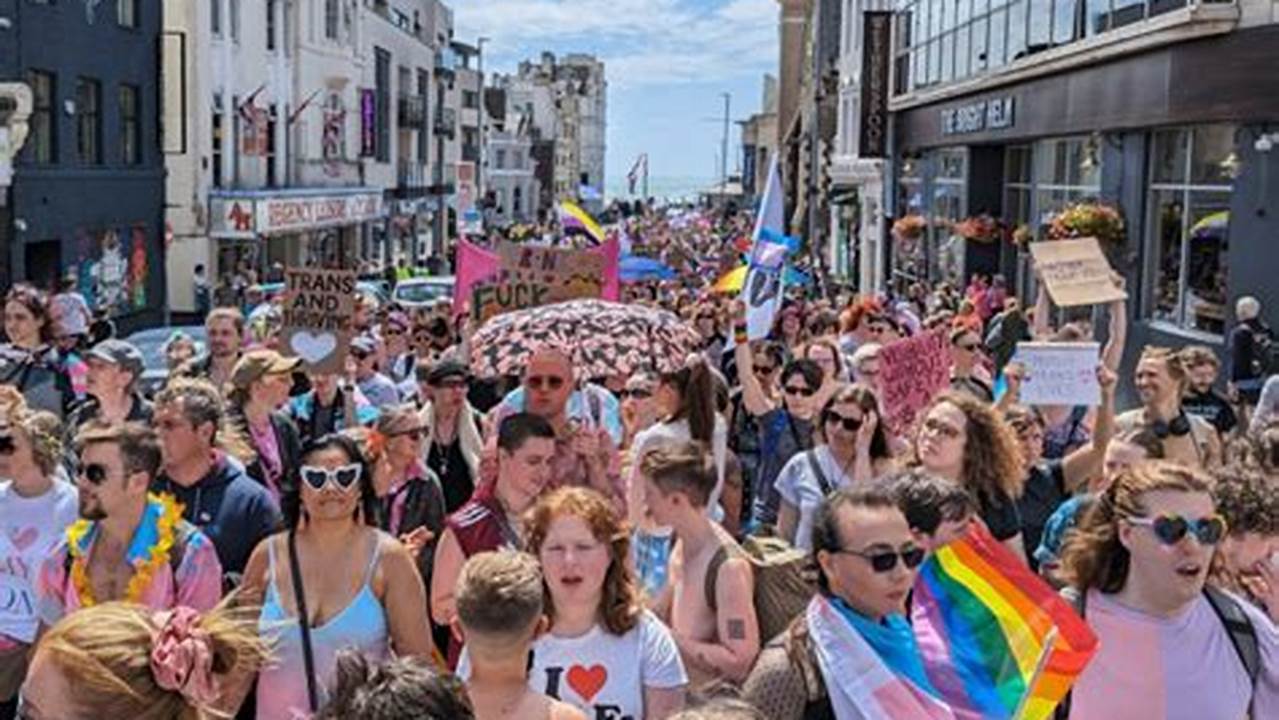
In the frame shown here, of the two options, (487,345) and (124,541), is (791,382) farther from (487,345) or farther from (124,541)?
(124,541)

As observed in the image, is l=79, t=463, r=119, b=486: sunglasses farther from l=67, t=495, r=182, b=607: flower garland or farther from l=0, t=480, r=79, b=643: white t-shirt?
l=0, t=480, r=79, b=643: white t-shirt

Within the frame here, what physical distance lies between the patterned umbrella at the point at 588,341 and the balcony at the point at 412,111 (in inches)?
1958

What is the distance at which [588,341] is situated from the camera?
7.55m

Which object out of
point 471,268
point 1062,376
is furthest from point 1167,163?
point 1062,376

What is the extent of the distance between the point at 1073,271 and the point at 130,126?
24693mm

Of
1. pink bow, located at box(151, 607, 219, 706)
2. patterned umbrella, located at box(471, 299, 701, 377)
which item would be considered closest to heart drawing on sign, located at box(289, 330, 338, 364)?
patterned umbrella, located at box(471, 299, 701, 377)

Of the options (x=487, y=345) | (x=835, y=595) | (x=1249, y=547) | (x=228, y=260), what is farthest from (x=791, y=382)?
(x=228, y=260)

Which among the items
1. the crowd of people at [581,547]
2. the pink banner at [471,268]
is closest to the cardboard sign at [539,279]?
the pink banner at [471,268]

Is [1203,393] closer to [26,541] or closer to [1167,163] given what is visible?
[26,541]

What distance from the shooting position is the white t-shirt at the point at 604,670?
13.7ft

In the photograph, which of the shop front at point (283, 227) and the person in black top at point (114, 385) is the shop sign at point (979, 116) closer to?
the shop front at point (283, 227)

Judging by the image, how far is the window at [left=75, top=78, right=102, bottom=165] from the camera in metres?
26.8

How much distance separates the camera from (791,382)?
779 centimetres

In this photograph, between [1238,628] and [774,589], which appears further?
[774,589]
